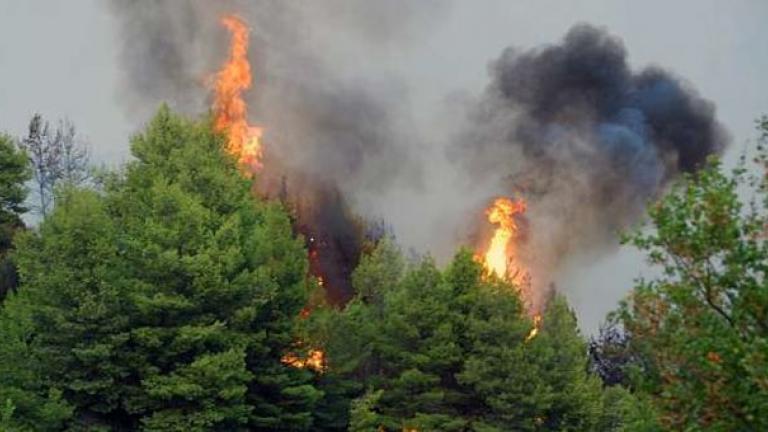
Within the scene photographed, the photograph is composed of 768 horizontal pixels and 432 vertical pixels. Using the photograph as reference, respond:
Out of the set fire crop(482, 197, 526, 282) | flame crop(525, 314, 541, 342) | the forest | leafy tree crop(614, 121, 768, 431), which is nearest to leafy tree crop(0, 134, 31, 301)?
the forest

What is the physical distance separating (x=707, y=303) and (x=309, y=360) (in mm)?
36709

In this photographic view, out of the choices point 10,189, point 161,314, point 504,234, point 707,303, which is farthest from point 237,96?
point 707,303

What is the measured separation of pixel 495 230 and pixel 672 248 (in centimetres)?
7223

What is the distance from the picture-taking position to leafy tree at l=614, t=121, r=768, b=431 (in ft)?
64.6

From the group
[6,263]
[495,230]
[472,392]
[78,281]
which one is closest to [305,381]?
[472,392]

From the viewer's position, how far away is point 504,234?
3620 inches

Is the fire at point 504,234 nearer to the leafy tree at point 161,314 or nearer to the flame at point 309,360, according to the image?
the flame at point 309,360

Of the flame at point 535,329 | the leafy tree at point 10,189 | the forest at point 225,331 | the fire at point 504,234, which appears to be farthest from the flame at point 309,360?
the fire at point 504,234

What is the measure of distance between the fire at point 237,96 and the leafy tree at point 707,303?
6246 cm

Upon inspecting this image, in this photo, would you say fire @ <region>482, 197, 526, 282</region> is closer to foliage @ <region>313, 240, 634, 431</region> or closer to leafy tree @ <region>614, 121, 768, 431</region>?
foliage @ <region>313, 240, 634, 431</region>

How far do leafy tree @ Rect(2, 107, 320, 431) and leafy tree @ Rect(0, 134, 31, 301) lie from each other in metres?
11.5

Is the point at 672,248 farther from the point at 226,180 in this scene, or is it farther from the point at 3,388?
the point at 226,180

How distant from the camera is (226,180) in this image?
2138 inches

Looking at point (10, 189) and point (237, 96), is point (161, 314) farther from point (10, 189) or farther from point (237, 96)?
point (237, 96)
